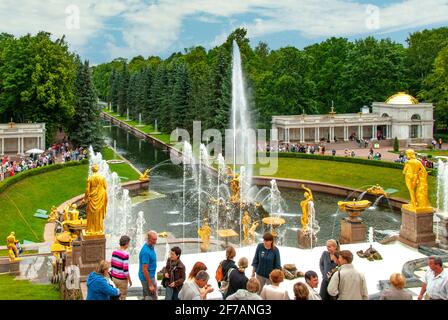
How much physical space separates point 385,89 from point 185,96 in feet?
79.1

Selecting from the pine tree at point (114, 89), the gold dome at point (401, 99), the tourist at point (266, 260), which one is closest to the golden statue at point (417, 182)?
the tourist at point (266, 260)

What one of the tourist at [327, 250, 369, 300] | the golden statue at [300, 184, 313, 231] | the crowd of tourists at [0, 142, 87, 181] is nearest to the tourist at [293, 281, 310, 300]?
the tourist at [327, 250, 369, 300]

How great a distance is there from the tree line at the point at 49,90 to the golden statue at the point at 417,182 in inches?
1486

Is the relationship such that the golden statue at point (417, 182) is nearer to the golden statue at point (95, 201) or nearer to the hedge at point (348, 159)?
the golden statue at point (95, 201)

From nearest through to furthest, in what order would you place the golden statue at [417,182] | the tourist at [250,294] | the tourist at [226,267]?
the tourist at [250,294] → the tourist at [226,267] → the golden statue at [417,182]

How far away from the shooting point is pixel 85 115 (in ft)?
169

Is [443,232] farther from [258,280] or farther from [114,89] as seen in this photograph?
[114,89]

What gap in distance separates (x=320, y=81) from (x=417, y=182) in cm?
5416

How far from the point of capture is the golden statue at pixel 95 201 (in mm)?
14992

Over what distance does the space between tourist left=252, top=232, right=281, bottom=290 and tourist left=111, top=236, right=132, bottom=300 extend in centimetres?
248

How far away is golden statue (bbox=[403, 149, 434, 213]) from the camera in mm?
18000

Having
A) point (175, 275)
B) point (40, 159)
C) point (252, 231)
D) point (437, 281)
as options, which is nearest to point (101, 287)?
point (175, 275)

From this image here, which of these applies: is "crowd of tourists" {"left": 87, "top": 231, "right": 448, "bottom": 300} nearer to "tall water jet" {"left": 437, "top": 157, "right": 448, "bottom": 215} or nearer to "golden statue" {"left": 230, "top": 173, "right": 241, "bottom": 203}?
"golden statue" {"left": 230, "top": 173, "right": 241, "bottom": 203}

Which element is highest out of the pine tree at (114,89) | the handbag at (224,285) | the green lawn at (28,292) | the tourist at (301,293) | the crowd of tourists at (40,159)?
the pine tree at (114,89)
